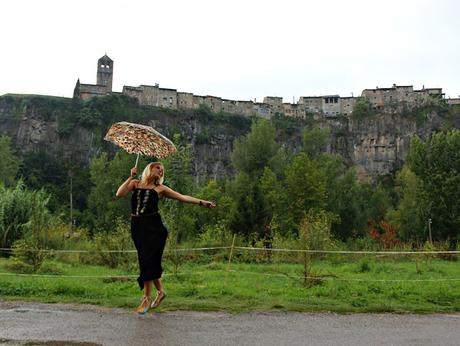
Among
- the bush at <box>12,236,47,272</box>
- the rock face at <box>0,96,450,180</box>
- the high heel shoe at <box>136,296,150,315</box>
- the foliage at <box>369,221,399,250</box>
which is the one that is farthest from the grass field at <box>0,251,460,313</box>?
the rock face at <box>0,96,450,180</box>

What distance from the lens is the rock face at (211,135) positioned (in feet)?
→ 344

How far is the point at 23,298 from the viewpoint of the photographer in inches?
319

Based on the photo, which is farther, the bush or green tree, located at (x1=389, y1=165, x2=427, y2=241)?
green tree, located at (x1=389, y1=165, x2=427, y2=241)

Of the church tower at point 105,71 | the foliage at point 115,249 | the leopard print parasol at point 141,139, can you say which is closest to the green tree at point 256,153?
the foliage at point 115,249

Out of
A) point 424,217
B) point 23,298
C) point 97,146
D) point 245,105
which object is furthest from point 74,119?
point 23,298

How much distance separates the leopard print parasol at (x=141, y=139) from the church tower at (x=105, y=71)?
395ft

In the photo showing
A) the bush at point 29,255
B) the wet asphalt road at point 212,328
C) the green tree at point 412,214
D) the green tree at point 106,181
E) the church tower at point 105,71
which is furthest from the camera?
the church tower at point 105,71

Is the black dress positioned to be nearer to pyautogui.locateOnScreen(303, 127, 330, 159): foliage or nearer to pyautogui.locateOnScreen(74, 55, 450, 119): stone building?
pyautogui.locateOnScreen(303, 127, 330, 159): foliage

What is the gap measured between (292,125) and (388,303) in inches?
4615

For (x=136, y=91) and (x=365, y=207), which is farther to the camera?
(x=136, y=91)

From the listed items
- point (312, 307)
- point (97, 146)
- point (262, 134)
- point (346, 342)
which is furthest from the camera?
point (97, 146)

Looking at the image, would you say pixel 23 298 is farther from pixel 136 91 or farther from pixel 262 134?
pixel 136 91

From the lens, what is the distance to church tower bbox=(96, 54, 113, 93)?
123 metres

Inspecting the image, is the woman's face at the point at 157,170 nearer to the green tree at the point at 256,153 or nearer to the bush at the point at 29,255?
the bush at the point at 29,255
